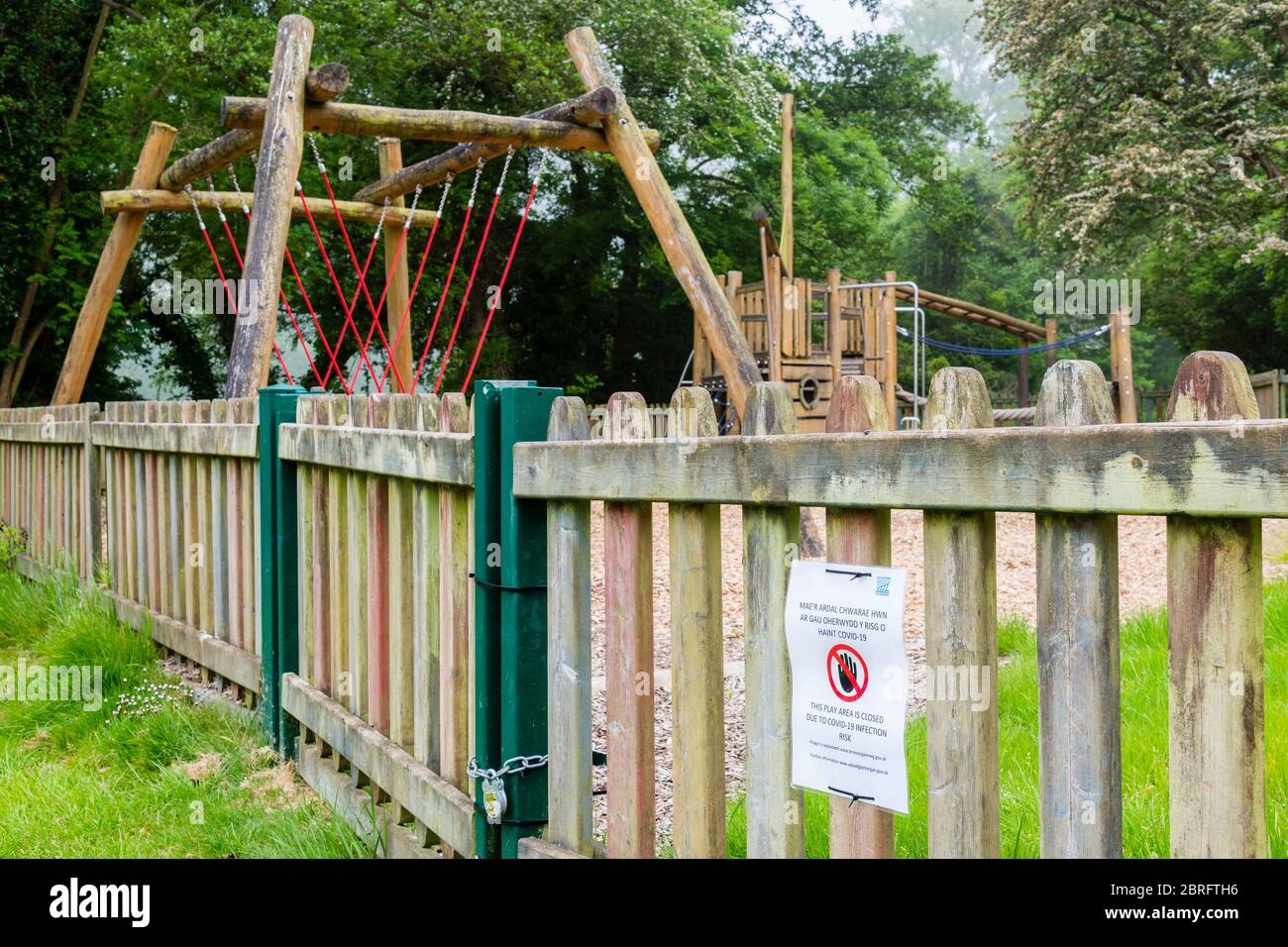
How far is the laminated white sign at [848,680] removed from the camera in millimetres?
1957

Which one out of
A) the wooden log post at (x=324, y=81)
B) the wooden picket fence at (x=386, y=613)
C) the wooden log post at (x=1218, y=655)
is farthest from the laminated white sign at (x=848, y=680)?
the wooden log post at (x=324, y=81)

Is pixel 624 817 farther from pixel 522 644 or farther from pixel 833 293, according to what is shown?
pixel 833 293

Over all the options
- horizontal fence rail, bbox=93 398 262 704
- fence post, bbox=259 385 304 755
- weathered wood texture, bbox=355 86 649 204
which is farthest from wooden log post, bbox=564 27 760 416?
fence post, bbox=259 385 304 755

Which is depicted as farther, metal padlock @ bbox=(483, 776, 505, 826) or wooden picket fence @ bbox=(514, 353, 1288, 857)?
metal padlock @ bbox=(483, 776, 505, 826)

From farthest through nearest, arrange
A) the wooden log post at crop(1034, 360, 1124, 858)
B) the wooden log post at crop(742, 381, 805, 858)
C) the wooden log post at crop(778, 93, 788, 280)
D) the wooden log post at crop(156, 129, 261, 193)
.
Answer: the wooden log post at crop(778, 93, 788, 280) → the wooden log post at crop(156, 129, 261, 193) → the wooden log post at crop(742, 381, 805, 858) → the wooden log post at crop(1034, 360, 1124, 858)

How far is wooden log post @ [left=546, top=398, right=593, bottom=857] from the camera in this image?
273 cm

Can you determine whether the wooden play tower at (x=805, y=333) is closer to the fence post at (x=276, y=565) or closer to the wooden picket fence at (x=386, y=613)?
the fence post at (x=276, y=565)

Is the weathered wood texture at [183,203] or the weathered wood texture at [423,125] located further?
the weathered wood texture at [183,203]

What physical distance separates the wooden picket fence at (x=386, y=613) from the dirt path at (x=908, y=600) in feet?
2.66

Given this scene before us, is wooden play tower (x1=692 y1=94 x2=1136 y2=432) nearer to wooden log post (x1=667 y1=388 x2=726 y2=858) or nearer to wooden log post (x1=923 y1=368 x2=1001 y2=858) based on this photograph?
wooden log post (x1=667 y1=388 x2=726 y2=858)

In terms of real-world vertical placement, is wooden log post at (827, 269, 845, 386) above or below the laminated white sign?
above

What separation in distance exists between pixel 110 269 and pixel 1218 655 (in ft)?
31.4

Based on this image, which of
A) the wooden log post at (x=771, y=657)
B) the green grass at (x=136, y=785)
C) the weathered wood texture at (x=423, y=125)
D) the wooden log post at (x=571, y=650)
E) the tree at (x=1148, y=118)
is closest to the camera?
the wooden log post at (x=771, y=657)
